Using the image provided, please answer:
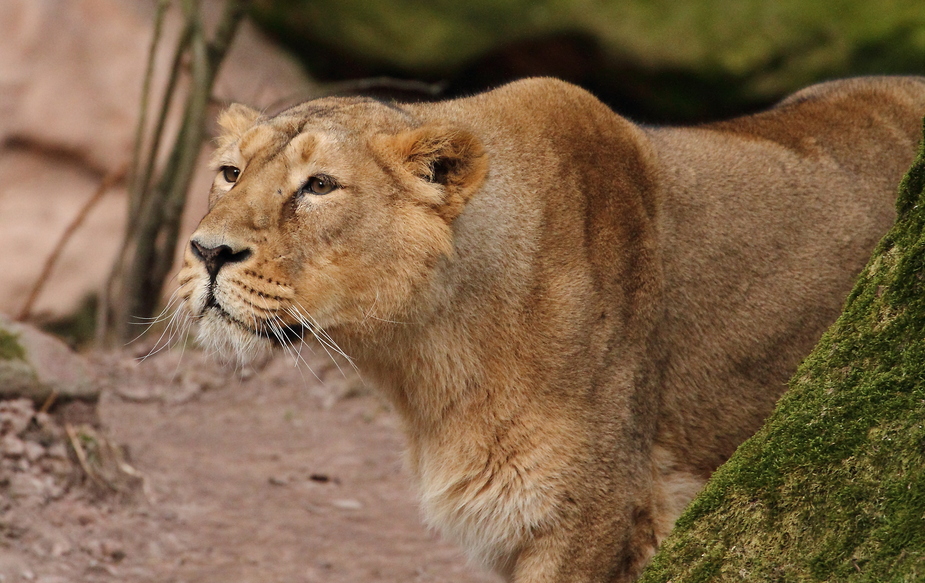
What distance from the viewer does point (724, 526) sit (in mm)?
2857

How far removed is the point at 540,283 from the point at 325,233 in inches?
30.7

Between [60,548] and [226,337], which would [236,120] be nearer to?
[226,337]

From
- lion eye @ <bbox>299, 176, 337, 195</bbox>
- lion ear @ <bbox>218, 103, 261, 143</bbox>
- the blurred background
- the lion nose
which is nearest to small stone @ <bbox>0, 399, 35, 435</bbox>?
lion ear @ <bbox>218, 103, 261, 143</bbox>

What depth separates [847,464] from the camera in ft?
8.49

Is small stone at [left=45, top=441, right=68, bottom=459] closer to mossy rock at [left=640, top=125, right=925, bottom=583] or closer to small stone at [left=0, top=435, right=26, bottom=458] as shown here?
small stone at [left=0, top=435, right=26, bottom=458]

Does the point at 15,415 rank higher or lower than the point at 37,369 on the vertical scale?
lower

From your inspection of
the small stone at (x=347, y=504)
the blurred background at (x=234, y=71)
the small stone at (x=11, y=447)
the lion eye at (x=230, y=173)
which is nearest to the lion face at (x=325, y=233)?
the lion eye at (x=230, y=173)

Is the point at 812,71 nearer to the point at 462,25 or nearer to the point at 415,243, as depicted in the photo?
the point at 462,25

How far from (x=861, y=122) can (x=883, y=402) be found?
225 cm

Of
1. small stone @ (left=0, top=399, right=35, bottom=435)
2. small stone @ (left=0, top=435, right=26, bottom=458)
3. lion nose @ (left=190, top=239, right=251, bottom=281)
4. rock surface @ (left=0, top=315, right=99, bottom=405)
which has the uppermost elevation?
lion nose @ (left=190, top=239, right=251, bottom=281)

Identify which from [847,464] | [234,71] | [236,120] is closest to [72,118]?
[234,71]

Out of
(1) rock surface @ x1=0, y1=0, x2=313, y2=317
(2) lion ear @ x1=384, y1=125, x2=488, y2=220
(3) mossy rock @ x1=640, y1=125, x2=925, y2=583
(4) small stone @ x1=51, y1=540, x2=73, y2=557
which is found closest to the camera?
(3) mossy rock @ x1=640, y1=125, x2=925, y2=583

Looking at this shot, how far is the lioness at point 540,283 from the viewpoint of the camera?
3.40 meters

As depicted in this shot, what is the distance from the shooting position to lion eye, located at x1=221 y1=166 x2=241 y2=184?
3711 millimetres
